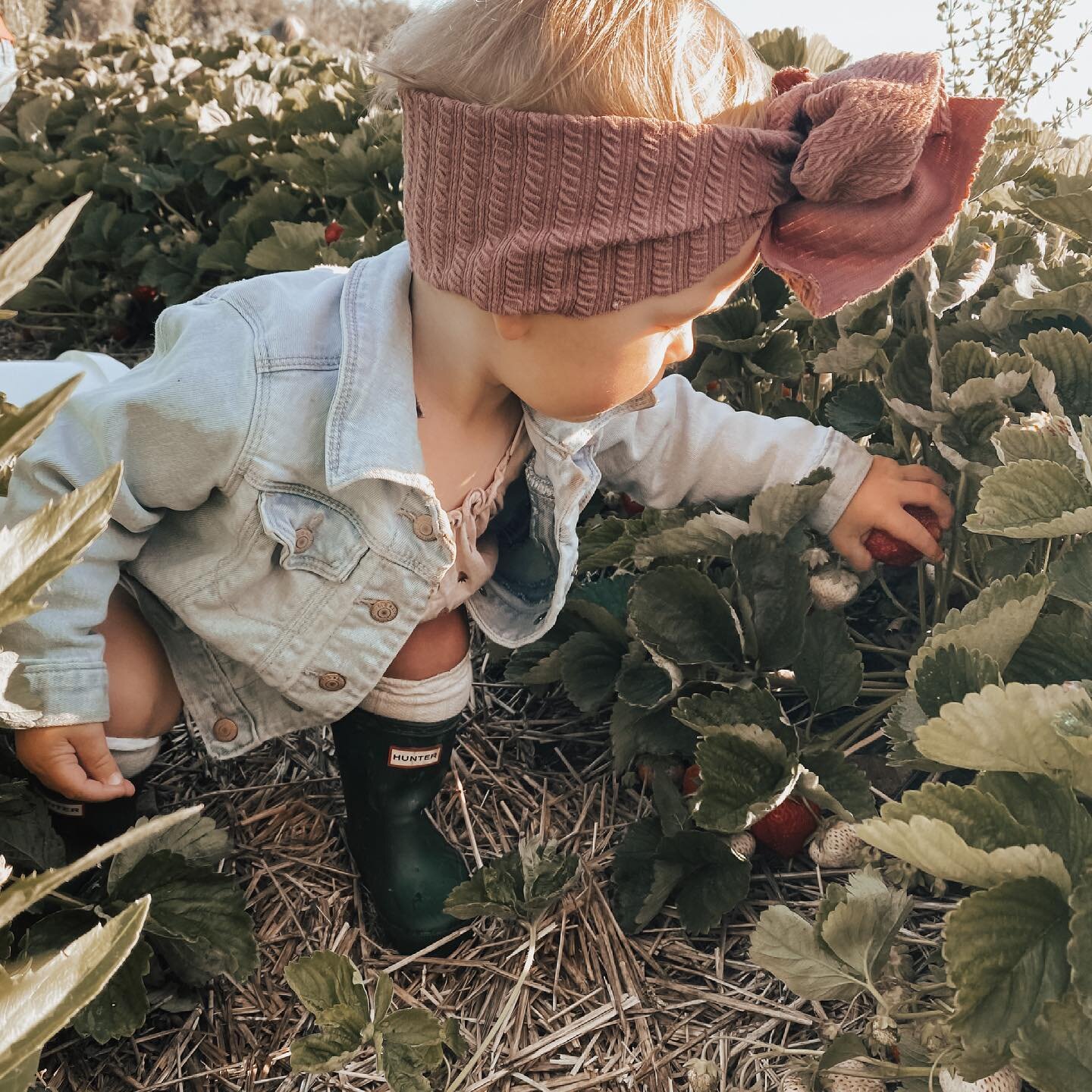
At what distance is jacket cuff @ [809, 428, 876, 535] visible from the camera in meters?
1.58

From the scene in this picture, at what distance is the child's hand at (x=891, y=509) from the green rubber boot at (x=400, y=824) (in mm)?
568

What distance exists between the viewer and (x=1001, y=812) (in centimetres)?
86

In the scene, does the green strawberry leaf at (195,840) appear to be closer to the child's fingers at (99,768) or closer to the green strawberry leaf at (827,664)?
the child's fingers at (99,768)

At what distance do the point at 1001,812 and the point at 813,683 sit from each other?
0.61 m

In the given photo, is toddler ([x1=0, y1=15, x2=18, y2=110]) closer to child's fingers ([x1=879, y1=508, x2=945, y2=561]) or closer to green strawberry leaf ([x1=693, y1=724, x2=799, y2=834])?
child's fingers ([x1=879, y1=508, x2=945, y2=561])

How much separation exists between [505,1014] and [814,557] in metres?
0.67

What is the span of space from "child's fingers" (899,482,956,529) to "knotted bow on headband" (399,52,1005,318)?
0.39 metres

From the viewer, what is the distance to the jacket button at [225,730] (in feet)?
5.15

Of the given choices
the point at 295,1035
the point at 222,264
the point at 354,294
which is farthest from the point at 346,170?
the point at 295,1035

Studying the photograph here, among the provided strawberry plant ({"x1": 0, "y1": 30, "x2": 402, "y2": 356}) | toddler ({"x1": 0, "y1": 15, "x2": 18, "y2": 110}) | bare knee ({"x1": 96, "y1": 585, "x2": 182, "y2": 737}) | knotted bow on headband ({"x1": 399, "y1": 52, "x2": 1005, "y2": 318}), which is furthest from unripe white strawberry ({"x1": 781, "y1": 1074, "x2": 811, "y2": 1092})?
toddler ({"x1": 0, "y1": 15, "x2": 18, "y2": 110})

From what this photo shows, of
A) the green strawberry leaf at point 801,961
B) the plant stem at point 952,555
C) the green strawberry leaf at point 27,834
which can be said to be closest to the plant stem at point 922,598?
the plant stem at point 952,555

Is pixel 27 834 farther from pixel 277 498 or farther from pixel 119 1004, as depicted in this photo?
pixel 277 498

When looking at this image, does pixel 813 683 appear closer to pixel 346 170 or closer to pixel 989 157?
pixel 989 157

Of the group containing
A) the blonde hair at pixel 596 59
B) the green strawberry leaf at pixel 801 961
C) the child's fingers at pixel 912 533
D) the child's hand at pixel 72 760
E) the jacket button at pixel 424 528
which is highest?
the blonde hair at pixel 596 59
